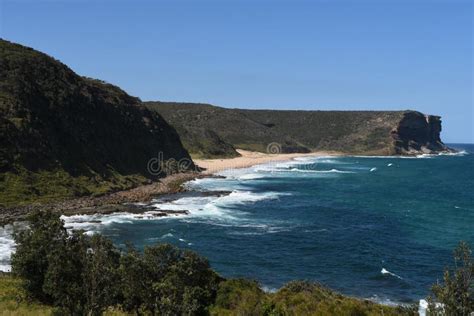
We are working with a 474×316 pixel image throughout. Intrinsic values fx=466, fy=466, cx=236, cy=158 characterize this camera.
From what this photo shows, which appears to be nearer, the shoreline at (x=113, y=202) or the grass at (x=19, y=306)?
the grass at (x=19, y=306)

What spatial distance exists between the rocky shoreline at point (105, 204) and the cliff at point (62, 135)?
7.20 feet

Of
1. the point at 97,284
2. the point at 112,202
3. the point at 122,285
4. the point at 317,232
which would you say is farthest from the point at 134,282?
the point at 112,202

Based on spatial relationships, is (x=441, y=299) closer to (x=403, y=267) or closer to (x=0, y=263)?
(x=403, y=267)

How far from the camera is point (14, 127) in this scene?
76375 mm

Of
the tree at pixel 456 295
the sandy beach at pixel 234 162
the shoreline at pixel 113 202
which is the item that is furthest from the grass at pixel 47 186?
the tree at pixel 456 295

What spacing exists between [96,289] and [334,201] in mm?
73127

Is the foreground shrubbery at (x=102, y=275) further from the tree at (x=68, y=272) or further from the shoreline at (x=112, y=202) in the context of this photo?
the shoreline at (x=112, y=202)

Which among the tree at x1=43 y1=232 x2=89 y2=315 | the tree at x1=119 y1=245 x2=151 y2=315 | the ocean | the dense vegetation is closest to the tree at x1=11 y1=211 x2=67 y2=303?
the dense vegetation

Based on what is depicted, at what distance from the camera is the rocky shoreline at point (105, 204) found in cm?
6021

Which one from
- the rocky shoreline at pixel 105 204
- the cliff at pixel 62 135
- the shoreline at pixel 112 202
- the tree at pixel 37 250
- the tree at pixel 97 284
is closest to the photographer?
the tree at pixel 97 284

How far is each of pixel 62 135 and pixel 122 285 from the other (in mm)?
70497

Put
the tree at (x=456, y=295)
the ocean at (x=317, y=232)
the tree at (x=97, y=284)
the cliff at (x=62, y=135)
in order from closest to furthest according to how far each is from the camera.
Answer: the tree at (x=456, y=295) → the tree at (x=97, y=284) → the ocean at (x=317, y=232) → the cliff at (x=62, y=135)

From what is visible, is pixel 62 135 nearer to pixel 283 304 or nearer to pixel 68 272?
pixel 283 304

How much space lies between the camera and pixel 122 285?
23484 millimetres
